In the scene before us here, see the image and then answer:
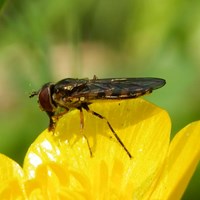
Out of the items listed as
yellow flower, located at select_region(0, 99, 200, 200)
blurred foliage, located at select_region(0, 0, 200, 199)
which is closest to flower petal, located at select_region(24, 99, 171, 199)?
yellow flower, located at select_region(0, 99, 200, 200)

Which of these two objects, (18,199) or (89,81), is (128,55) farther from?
(18,199)

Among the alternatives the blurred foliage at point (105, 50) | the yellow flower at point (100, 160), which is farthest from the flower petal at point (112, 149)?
the blurred foliage at point (105, 50)

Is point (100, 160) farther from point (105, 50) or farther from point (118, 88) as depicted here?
point (105, 50)

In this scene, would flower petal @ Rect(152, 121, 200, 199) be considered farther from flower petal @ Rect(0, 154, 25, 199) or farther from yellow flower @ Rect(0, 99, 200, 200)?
flower petal @ Rect(0, 154, 25, 199)

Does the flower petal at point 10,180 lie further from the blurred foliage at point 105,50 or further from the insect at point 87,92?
the blurred foliage at point 105,50

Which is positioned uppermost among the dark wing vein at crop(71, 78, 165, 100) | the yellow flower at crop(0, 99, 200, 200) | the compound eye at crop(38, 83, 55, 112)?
the compound eye at crop(38, 83, 55, 112)

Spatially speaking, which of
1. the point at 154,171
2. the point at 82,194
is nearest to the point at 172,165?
the point at 154,171

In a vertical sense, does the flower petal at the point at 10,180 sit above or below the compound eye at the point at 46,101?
below
